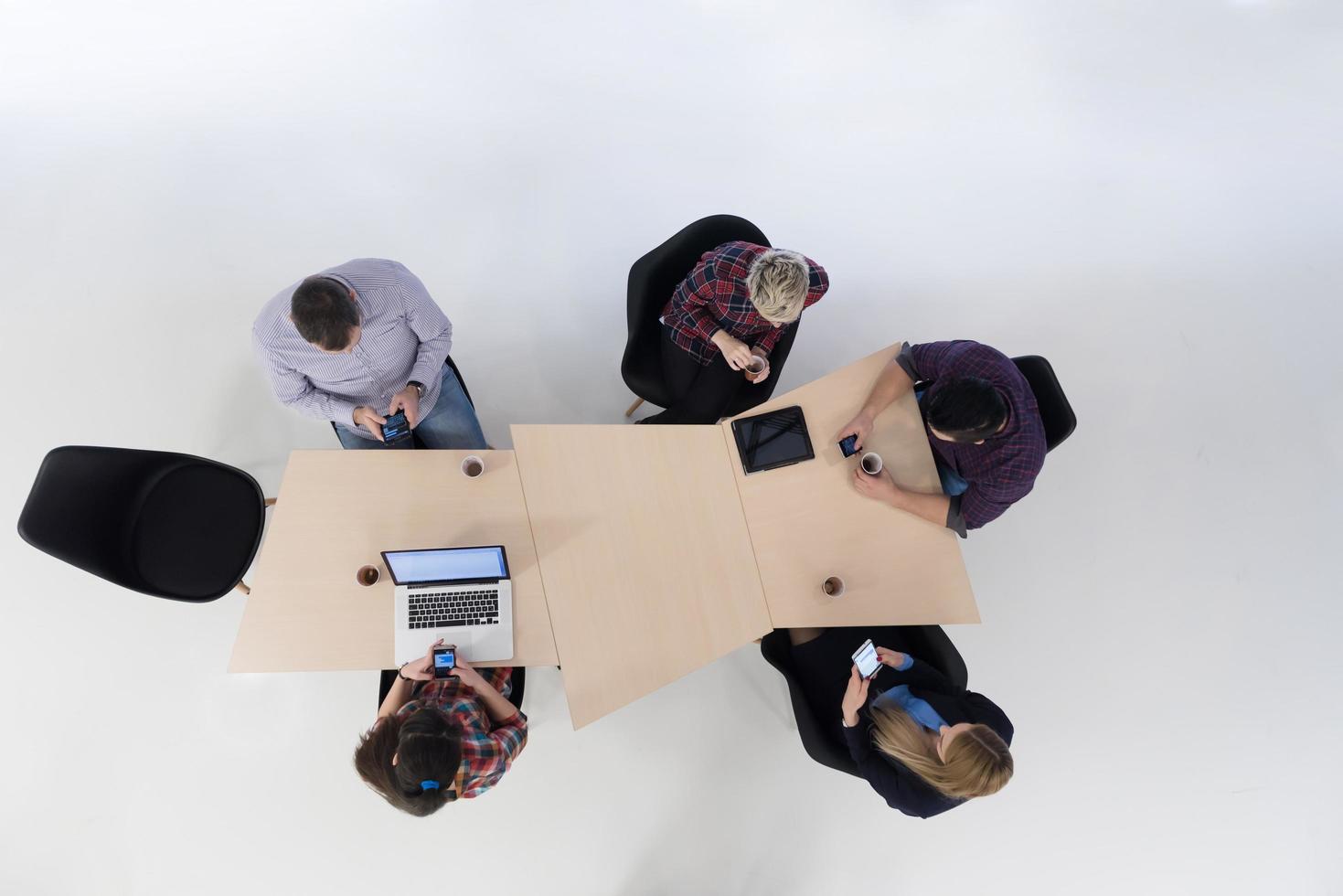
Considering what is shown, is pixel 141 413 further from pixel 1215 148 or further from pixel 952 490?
pixel 1215 148

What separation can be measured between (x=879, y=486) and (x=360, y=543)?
5.52 ft

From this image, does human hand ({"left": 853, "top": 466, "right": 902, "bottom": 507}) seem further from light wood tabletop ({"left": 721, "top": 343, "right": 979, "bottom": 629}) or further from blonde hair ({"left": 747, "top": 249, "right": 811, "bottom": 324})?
blonde hair ({"left": 747, "top": 249, "right": 811, "bottom": 324})

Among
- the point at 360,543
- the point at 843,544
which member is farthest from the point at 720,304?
the point at 360,543

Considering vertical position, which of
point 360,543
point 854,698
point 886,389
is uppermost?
point 886,389

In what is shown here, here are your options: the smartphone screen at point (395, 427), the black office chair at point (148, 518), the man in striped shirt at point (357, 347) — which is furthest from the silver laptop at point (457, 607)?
the black office chair at point (148, 518)

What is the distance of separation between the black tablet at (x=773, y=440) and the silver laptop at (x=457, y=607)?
0.87m

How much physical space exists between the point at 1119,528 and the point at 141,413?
4662 millimetres

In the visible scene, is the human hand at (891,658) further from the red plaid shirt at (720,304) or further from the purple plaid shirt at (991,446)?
the red plaid shirt at (720,304)

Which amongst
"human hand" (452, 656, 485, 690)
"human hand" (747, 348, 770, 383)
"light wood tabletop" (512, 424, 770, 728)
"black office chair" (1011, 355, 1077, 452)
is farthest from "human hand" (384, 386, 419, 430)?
"black office chair" (1011, 355, 1077, 452)

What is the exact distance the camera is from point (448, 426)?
2.50 m

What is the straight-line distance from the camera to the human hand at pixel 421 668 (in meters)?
1.88

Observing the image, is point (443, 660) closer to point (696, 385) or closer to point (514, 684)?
point (514, 684)

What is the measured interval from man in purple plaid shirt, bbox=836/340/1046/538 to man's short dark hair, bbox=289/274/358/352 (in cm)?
160

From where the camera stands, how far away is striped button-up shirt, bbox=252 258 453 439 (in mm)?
2018
